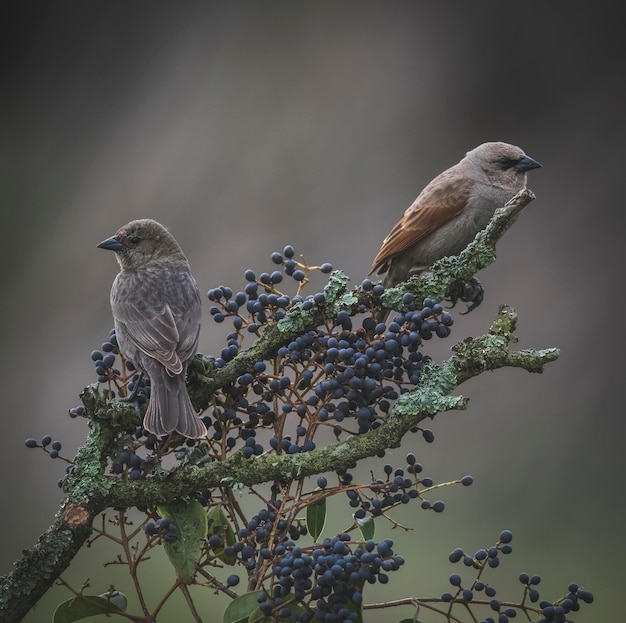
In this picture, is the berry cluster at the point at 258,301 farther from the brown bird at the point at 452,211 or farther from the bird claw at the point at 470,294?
the brown bird at the point at 452,211

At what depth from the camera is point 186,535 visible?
1.41 metres

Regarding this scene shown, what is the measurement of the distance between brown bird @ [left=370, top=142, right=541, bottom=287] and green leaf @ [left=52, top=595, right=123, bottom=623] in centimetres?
161

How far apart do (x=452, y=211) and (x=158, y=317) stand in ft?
3.81

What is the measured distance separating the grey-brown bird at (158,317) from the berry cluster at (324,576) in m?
0.31

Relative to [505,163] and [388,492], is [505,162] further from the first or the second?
[388,492]

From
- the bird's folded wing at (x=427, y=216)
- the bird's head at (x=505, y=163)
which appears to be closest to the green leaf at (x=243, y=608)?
the bird's folded wing at (x=427, y=216)

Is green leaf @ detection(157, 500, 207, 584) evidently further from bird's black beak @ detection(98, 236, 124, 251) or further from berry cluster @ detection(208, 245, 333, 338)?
bird's black beak @ detection(98, 236, 124, 251)

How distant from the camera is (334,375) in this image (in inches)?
58.3

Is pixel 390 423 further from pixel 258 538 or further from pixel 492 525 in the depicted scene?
pixel 492 525

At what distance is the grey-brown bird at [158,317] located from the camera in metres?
1.52

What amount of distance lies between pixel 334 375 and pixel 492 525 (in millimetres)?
2776

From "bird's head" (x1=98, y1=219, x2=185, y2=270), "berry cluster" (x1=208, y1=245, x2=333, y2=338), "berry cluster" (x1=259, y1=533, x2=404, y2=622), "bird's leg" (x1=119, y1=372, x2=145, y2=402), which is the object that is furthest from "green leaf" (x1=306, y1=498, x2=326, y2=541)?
"bird's head" (x1=98, y1=219, x2=185, y2=270)

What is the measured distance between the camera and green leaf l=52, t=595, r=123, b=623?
1.43 meters

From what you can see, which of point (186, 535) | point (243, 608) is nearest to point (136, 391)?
point (186, 535)
